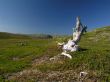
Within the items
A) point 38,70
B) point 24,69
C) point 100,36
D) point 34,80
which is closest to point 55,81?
point 34,80

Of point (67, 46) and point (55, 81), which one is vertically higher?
point (67, 46)

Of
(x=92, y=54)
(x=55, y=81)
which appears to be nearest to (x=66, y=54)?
(x=92, y=54)

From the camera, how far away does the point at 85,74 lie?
42.6 m

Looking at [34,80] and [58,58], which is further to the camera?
[58,58]

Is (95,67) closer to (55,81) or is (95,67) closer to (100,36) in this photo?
(55,81)

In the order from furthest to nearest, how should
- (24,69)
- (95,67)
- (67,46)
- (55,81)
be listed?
(67,46) < (24,69) < (95,67) < (55,81)

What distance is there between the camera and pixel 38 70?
154 feet

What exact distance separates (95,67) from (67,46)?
11.5 m

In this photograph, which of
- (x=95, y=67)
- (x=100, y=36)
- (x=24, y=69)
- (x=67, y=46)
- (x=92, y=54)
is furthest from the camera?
(x=100, y=36)

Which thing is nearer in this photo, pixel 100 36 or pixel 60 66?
pixel 60 66

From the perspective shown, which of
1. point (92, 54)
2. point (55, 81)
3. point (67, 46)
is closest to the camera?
point (55, 81)

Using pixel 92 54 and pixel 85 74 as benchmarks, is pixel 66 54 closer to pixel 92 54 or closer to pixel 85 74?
pixel 92 54

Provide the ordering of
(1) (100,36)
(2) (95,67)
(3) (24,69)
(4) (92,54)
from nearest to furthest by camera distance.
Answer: (2) (95,67), (3) (24,69), (4) (92,54), (1) (100,36)

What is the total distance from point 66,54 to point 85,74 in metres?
10.2
